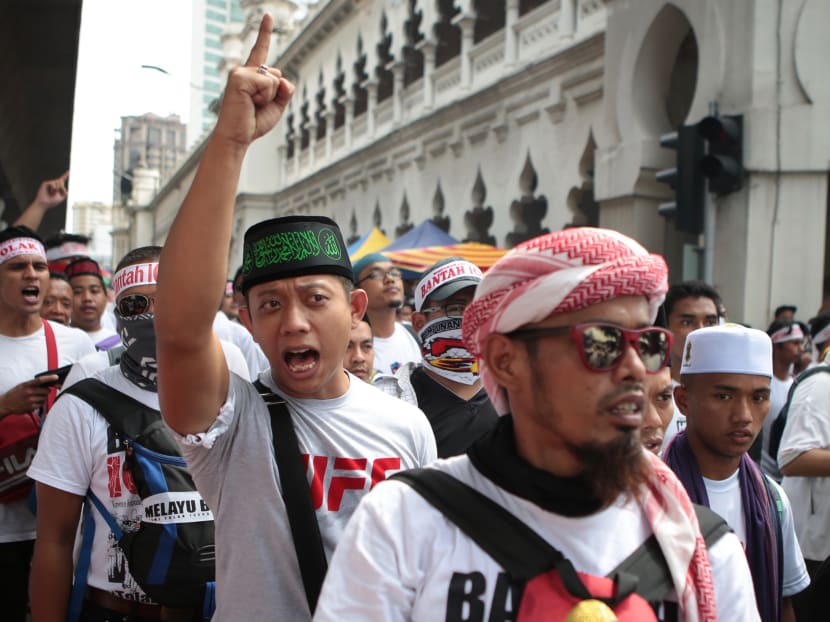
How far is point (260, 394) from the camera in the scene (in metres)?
2.35

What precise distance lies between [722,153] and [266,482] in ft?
28.0

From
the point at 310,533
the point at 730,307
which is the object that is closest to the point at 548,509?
the point at 310,533

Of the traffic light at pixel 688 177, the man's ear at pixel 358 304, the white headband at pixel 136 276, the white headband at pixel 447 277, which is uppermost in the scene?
the traffic light at pixel 688 177

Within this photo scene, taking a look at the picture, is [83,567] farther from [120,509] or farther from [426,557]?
[426,557]

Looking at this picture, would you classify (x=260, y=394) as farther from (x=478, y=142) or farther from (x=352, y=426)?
(x=478, y=142)

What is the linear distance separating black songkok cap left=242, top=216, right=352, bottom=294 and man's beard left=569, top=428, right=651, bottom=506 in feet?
3.03

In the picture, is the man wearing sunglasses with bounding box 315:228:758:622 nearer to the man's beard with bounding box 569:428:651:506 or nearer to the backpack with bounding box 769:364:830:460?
the man's beard with bounding box 569:428:651:506

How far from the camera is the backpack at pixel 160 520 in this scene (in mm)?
2816

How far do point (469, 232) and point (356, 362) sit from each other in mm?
15963

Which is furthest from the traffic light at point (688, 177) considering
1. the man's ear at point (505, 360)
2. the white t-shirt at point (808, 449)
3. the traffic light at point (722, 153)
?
the man's ear at point (505, 360)

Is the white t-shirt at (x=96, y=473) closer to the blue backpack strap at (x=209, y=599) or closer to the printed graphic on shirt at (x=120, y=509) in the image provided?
the printed graphic on shirt at (x=120, y=509)

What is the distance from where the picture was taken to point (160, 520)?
2879mm

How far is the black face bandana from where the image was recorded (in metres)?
3.12

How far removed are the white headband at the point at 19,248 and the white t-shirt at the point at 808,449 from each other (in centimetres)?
411
